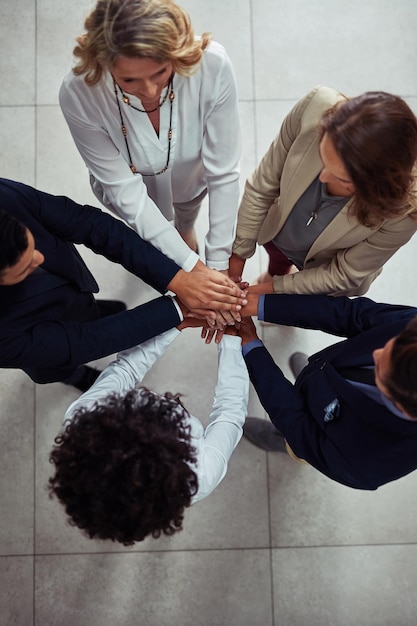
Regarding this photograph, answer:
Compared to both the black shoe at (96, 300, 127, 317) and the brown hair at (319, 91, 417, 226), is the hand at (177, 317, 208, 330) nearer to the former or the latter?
the black shoe at (96, 300, 127, 317)

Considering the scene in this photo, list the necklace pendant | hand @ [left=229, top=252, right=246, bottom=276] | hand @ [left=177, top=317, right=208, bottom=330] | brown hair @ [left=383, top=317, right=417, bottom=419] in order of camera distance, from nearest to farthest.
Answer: brown hair @ [left=383, top=317, right=417, bottom=419] → the necklace pendant → hand @ [left=177, top=317, right=208, bottom=330] → hand @ [left=229, top=252, right=246, bottom=276]

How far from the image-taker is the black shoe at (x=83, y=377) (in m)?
2.33

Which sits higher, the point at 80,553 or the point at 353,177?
the point at 353,177

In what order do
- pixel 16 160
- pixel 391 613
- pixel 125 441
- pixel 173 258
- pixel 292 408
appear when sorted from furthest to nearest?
pixel 16 160, pixel 391 613, pixel 173 258, pixel 292 408, pixel 125 441

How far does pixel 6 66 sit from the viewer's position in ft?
8.68

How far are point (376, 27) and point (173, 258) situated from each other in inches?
67.6

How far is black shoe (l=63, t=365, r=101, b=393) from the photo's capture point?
2.33 metres

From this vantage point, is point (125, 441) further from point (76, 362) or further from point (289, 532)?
point (289, 532)

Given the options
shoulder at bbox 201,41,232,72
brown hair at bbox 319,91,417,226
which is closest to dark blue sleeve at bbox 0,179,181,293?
shoulder at bbox 201,41,232,72

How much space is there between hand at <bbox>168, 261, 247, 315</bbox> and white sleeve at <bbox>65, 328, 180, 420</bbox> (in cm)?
12

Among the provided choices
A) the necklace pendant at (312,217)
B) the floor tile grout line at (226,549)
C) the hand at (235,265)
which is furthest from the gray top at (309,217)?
the floor tile grout line at (226,549)

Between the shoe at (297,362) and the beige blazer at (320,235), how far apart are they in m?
0.52

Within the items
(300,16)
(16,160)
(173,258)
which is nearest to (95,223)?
(173,258)

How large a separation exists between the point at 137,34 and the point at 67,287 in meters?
0.76
